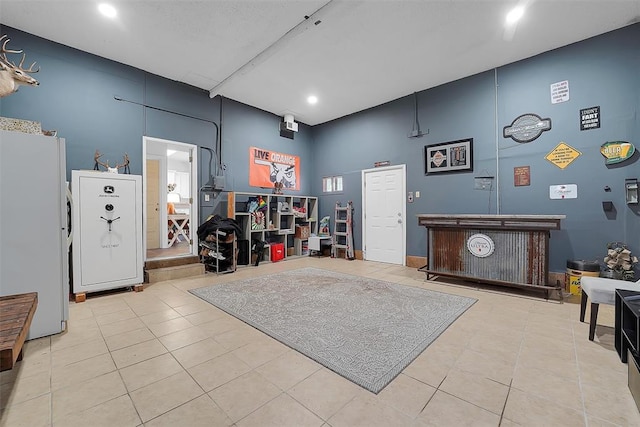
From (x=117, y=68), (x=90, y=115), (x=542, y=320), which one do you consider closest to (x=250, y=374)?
(x=542, y=320)

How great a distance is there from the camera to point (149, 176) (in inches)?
255

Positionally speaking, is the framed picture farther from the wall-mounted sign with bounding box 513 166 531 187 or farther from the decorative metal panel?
the decorative metal panel

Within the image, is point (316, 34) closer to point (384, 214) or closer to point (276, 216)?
point (384, 214)

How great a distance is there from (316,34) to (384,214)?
11.7 feet

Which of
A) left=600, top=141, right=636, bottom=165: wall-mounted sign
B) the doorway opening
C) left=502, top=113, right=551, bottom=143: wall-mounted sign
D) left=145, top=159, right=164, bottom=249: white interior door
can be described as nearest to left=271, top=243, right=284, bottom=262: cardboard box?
the doorway opening

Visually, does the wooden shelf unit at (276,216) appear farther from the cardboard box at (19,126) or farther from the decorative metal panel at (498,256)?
the decorative metal panel at (498,256)

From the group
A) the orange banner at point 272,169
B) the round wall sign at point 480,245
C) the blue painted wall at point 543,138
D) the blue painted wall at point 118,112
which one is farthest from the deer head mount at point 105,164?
the round wall sign at point 480,245

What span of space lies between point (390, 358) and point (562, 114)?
4271 millimetres

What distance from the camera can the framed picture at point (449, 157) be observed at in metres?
4.52

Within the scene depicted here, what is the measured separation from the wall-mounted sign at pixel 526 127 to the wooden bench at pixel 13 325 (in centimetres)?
567

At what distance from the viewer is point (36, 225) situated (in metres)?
2.29

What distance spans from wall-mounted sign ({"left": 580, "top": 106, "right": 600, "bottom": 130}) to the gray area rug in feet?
9.60

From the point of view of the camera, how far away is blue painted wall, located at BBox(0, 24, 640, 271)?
11.1 feet

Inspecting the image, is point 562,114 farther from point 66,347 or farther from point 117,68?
point 117,68
